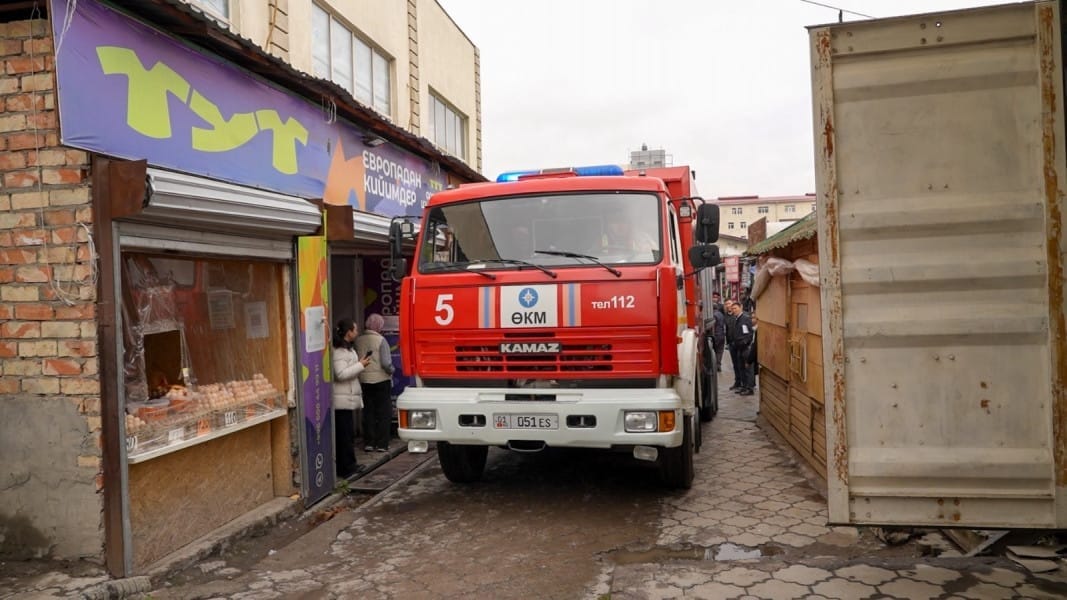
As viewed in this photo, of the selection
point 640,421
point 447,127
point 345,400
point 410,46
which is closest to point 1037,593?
point 640,421

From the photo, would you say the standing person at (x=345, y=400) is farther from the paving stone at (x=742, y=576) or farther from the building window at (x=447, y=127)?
the building window at (x=447, y=127)

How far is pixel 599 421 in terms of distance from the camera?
518cm

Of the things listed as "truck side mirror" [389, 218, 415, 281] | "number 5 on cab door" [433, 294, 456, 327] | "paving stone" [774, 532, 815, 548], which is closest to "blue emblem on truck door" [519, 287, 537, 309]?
"number 5 on cab door" [433, 294, 456, 327]

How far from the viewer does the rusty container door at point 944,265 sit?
303 cm

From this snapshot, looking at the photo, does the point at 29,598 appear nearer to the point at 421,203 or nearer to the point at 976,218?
the point at 976,218

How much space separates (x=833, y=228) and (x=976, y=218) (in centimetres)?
58

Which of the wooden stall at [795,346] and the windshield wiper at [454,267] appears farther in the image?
the wooden stall at [795,346]

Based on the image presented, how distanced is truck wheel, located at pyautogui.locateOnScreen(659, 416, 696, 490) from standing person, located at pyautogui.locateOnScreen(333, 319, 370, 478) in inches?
116

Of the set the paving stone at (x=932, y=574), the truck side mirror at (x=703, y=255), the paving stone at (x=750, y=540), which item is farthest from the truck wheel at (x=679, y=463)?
the paving stone at (x=932, y=574)

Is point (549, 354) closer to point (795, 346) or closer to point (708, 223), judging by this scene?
point (708, 223)

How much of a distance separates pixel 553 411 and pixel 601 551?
3.35 ft

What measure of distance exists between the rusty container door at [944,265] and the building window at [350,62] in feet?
24.4

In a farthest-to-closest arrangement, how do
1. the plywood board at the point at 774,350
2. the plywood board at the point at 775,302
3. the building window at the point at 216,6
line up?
the plywood board at the point at 774,350
the plywood board at the point at 775,302
the building window at the point at 216,6

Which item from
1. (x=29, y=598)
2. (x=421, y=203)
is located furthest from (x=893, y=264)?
(x=421, y=203)
